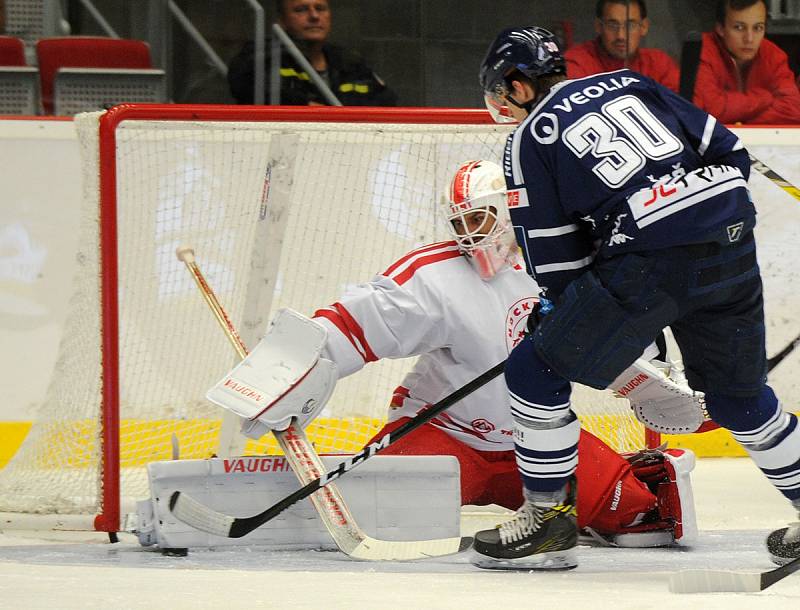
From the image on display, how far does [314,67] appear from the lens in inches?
165

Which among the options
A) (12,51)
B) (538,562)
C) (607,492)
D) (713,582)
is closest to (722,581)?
(713,582)

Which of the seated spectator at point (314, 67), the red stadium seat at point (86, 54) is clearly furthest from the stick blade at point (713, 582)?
the red stadium seat at point (86, 54)

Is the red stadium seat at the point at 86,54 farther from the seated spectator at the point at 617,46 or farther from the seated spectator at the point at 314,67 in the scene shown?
the seated spectator at the point at 617,46

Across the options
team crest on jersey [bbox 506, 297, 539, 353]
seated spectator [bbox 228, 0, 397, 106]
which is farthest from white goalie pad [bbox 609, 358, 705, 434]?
seated spectator [bbox 228, 0, 397, 106]

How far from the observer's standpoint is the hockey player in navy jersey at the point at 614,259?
2.22 metres

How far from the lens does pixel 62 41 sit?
13.8 feet

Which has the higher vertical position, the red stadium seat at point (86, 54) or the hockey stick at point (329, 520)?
the red stadium seat at point (86, 54)

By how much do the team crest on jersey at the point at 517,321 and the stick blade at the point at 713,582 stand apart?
87 cm

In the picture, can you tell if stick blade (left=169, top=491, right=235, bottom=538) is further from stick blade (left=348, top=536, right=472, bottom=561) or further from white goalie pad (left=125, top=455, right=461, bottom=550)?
stick blade (left=348, top=536, right=472, bottom=561)

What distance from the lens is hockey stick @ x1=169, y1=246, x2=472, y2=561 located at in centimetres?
264

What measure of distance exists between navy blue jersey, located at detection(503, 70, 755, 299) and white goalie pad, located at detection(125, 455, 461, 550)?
2.04 ft

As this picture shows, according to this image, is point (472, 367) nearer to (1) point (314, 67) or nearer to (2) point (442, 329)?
(2) point (442, 329)

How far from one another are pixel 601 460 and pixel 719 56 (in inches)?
81.8

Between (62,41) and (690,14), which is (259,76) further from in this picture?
(690,14)
